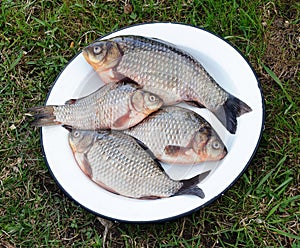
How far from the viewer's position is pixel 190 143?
201 cm

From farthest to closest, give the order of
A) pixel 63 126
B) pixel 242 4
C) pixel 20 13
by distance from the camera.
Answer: pixel 20 13 → pixel 242 4 → pixel 63 126

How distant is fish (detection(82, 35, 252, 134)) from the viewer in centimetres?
206

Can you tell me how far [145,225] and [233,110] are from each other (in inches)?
19.7

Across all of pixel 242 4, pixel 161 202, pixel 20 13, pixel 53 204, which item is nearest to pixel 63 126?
pixel 53 204

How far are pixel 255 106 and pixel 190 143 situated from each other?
25cm

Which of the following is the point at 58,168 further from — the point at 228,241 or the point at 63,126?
the point at 228,241

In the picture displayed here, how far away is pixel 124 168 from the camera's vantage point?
203cm

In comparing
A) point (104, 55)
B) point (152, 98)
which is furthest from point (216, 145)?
point (104, 55)

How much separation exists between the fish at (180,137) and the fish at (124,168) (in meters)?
0.04

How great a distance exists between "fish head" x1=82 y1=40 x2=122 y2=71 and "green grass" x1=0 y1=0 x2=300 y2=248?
346 mm

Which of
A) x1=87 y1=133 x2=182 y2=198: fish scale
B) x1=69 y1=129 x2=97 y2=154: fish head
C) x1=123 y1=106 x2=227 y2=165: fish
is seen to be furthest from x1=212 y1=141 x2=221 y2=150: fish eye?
x1=69 y1=129 x2=97 y2=154: fish head

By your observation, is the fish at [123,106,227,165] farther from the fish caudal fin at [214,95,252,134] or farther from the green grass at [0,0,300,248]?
the green grass at [0,0,300,248]

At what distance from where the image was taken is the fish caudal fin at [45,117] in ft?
7.06

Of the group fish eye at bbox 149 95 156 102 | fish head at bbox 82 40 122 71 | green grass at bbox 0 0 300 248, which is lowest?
green grass at bbox 0 0 300 248
